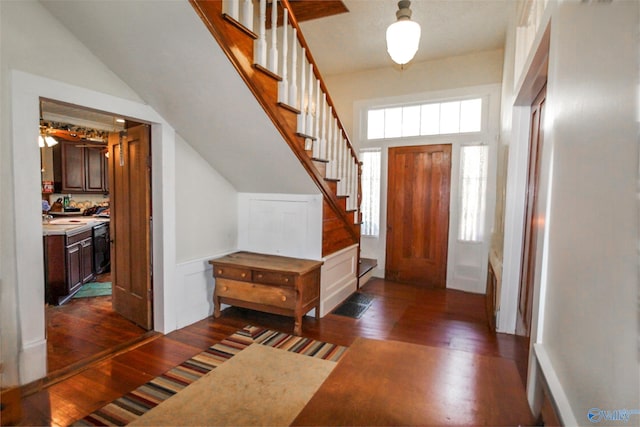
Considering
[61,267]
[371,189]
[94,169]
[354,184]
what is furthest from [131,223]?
[94,169]

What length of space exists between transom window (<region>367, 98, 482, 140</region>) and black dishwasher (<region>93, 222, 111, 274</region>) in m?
4.48

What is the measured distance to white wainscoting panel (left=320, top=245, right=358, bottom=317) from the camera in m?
3.69

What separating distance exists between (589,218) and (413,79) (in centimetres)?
444

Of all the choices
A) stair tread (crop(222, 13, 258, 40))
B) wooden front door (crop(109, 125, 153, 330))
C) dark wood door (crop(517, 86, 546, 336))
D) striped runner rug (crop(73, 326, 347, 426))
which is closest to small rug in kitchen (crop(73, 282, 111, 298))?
wooden front door (crop(109, 125, 153, 330))

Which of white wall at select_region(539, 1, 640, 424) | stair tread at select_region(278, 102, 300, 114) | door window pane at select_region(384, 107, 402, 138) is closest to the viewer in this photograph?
white wall at select_region(539, 1, 640, 424)

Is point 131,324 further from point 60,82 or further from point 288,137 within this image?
point 288,137

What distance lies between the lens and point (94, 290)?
4.32 meters

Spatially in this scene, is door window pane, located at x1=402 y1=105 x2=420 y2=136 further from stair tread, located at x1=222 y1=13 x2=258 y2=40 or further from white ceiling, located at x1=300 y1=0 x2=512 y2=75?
stair tread, located at x1=222 y1=13 x2=258 y2=40

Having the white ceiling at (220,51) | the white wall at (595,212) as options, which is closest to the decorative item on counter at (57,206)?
the white ceiling at (220,51)

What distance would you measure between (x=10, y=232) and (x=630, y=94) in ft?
10.1

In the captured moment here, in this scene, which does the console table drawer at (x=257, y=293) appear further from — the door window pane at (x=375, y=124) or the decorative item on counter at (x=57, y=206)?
the decorative item on counter at (x=57, y=206)

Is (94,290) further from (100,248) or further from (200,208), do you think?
(200,208)

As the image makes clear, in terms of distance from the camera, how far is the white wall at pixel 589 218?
75 cm

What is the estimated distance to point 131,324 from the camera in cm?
330
